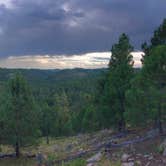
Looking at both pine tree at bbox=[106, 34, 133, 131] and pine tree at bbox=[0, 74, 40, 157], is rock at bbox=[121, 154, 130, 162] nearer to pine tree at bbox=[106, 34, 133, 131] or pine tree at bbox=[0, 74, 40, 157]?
pine tree at bbox=[106, 34, 133, 131]

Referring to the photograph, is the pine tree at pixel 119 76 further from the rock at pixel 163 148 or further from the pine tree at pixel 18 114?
the rock at pixel 163 148

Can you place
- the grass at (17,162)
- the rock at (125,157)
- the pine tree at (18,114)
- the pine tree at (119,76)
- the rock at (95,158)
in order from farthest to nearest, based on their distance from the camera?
1. the pine tree at (119,76)
2. the pine tree at (18,114)
3. the grass at (17,162)
4. the rock at (95,158)
5. the rock at (125,157)

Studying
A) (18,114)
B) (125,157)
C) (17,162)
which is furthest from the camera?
(18,114)

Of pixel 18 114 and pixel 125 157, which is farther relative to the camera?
pixel 18 114

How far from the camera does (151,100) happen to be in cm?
2403

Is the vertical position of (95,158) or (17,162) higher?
(95,158)

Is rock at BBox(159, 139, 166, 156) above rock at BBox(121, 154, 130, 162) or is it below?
above

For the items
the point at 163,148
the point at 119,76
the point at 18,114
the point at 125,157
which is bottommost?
the point at 125,157

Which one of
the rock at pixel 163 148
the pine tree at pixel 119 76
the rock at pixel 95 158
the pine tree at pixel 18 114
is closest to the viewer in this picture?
the rock at pixel 163 148

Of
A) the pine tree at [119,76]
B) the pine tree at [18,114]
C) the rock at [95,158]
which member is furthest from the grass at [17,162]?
the pine tree at [119,76]

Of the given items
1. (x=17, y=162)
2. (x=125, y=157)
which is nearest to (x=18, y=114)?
(x=17, y=162)

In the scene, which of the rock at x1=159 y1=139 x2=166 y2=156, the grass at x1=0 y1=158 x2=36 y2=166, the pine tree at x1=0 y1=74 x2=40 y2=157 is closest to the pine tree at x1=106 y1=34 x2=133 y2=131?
the pine tree at x1=0 y1=74 x2=40 y2=157

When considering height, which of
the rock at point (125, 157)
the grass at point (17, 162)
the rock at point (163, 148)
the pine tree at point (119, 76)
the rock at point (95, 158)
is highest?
the pine tree at point (119, 76)

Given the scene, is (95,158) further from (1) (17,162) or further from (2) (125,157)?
(1) (17,162)
